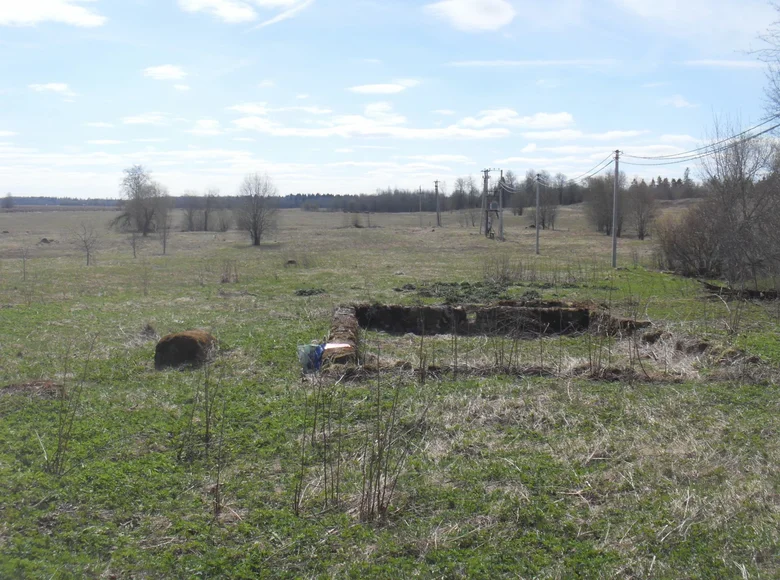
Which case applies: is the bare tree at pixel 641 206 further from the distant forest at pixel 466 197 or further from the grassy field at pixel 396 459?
the grassy field at pixel 396 459

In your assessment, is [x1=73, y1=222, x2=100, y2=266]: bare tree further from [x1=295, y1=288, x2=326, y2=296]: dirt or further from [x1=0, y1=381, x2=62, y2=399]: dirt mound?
[x1=0, y1=381, x2=62, y2=399]: dirt mound

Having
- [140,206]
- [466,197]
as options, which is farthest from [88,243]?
[466,197]

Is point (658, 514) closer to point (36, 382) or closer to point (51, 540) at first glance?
point (51, 540)

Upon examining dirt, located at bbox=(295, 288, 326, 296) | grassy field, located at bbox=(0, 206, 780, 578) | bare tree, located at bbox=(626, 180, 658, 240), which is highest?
bare tree, located at bbox=(626, 180, 658, 240)

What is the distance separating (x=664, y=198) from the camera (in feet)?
241

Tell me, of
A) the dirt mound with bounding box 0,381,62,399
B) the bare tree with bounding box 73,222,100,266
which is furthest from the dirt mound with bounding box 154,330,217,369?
the bare tree with bounding box 73,222,100,266

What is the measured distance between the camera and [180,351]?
29.6ft

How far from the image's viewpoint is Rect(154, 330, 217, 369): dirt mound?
895 cm

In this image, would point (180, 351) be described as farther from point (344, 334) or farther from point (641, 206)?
point (641, 206)

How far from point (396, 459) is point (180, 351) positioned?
4.57 metres

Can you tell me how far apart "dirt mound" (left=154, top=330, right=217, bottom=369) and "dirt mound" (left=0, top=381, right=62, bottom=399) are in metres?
1.60

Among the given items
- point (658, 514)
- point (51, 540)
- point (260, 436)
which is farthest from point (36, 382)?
point (658, 514)

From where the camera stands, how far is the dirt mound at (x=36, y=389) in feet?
23.7

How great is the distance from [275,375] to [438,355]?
2598 millimetres
